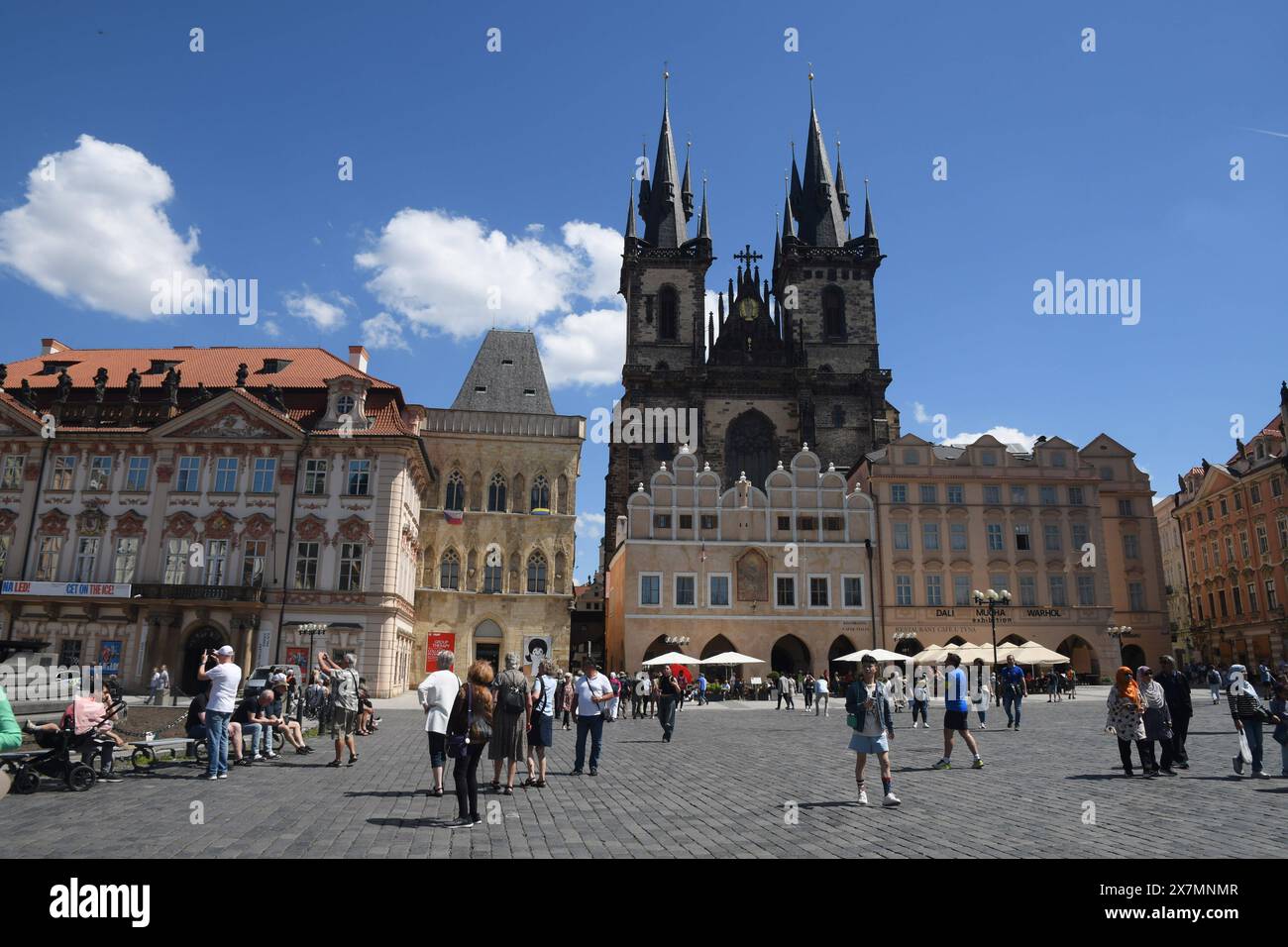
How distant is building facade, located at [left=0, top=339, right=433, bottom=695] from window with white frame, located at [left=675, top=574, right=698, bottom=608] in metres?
13.6

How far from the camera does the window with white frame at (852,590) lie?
45406mm

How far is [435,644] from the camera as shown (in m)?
43.2

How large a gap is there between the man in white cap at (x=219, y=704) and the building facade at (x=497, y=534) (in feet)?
104

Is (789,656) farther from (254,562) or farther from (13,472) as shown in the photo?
(13,472)

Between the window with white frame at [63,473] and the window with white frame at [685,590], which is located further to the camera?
the window with white frame at [685,590]

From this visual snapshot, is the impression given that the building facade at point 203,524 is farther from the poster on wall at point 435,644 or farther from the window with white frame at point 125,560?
the poster on wall at point 435,644

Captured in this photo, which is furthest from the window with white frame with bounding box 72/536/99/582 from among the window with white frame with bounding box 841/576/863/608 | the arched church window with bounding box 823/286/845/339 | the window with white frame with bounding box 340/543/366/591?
the arched church window with bounding box 823/286/845/339

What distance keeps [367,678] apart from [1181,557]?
61.0m

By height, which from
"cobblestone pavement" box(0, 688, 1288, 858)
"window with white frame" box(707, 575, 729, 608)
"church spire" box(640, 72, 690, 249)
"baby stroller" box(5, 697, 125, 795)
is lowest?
"cobblestone pavement" box(0, 688, 1288, 858)

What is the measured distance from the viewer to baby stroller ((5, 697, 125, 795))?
10.4 meters

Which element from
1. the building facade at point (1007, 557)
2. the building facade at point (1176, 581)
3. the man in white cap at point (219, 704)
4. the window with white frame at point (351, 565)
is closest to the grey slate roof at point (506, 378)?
the window with white frame at point (351, 565)

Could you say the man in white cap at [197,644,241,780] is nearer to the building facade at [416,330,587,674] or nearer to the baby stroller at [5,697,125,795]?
the baby stroller at [5,697,125,795]
